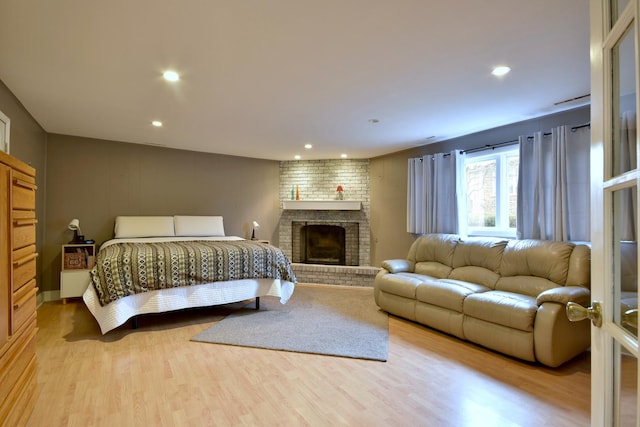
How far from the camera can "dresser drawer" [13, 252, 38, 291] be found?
1.69 m

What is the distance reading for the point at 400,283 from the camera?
12.1 feet

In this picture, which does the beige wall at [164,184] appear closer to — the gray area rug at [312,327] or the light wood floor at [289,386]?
the gray area rug at [312,327]

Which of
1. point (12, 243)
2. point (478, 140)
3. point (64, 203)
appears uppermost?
point (478, 140)

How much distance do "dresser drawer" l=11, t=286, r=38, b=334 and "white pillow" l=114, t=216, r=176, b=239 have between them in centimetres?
293

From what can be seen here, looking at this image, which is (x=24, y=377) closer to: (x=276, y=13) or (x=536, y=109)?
(x=276, y=13)

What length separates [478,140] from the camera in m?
4.25

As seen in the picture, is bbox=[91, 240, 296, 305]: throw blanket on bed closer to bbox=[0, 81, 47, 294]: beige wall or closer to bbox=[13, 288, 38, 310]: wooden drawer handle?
bbox=[13, 288, 38, 310]: wooden drawer handle

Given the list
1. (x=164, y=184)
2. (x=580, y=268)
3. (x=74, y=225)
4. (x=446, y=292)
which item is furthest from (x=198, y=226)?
(x=580, y=268)

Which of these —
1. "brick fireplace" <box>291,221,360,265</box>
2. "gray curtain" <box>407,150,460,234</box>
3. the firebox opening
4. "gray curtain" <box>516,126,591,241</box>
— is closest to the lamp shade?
"brick fireplace" <box>291,221,360,265</box>

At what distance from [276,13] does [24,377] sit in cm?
246

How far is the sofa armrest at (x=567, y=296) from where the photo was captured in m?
2.46

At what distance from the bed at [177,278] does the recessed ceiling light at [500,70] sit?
289 cm

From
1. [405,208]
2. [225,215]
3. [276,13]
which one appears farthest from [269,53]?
[225,215]

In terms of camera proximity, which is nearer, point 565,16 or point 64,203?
point 565,16
